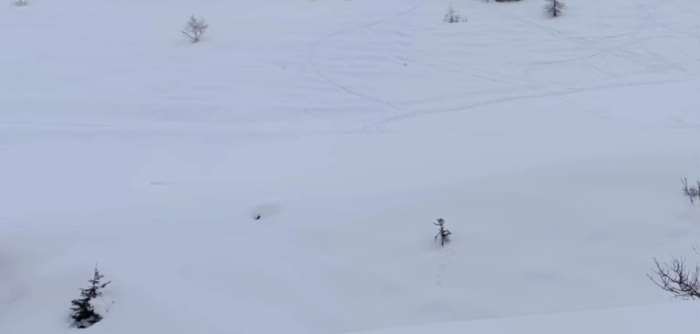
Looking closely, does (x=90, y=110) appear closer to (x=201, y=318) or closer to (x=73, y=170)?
(x=73, y=170)

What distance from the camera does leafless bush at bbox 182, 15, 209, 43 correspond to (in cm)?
732

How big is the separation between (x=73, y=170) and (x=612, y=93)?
5.24 metres

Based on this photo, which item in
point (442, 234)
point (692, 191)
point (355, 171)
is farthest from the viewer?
point (355, 171)

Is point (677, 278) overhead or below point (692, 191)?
below

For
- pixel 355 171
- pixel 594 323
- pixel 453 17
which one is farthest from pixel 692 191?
pixel 453 17

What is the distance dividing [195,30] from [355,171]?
3838mm

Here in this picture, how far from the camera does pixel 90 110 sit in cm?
583

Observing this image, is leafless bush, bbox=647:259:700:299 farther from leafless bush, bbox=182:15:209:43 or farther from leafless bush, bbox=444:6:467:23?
leafless bush, bbox=182:15:209:43

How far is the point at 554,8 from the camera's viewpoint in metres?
7.47

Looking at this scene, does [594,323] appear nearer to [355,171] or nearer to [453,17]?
[355,171]

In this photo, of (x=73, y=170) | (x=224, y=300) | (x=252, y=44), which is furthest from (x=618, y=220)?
(x=252, y=44)

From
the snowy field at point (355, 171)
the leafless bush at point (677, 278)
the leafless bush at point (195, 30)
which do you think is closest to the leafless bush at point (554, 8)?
the snowy field at point (355, 171)

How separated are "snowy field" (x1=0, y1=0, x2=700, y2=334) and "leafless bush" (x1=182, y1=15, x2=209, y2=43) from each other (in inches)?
5.2

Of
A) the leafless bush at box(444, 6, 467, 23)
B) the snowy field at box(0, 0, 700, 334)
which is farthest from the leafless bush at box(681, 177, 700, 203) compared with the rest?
the leafless bush at box(444, 6, 467, 23)
